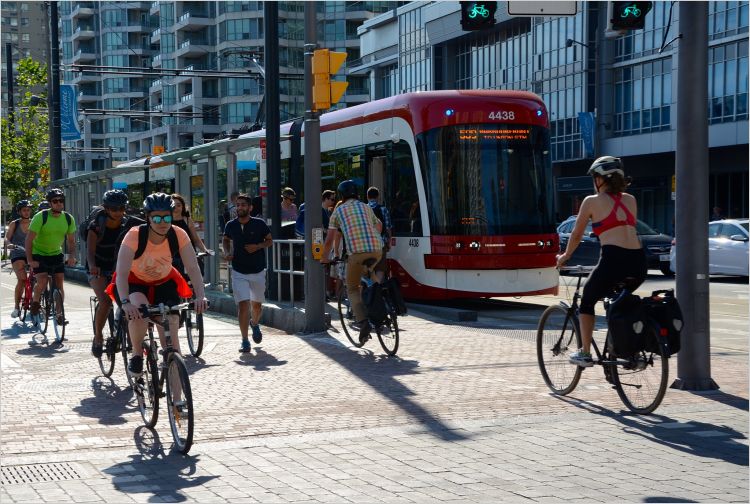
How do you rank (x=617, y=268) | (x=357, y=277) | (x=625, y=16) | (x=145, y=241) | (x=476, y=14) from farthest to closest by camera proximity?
1. (x=476, y=14)
2. (x=357, y=277)
3. (x=625, y=16)
4. (x=617, y=268)
5. (x=145, y=241)

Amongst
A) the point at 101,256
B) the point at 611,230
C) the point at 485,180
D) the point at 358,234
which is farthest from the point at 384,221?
the point at 611,230

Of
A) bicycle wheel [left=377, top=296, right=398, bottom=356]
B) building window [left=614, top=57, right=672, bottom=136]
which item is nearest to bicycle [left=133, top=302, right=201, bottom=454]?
bicycle wheel [left=377, top=296, right=398, bottom=356]

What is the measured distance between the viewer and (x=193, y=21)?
9594 cm

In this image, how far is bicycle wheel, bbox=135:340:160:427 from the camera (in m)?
7.62

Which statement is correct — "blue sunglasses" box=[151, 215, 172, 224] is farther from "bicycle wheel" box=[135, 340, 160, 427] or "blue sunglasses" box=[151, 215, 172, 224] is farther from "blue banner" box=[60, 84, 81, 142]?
"blue banner" box=[60, 84, 81, 142]

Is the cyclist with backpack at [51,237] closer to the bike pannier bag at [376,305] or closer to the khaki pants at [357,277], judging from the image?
the khaki pants at [357,277]

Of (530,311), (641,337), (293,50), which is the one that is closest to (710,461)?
(641,337)

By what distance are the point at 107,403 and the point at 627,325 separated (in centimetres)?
404

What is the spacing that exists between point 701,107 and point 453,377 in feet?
10.2

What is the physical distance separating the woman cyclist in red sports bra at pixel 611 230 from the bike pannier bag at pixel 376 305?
363cm

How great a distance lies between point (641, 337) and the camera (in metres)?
7.89

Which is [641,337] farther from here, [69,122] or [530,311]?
[69,122]

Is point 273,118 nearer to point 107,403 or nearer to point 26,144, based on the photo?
point 107,403

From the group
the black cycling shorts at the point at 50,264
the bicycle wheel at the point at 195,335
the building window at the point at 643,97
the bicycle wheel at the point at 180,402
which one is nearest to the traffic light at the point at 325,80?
the bicycle wheel at the point at 195,335
